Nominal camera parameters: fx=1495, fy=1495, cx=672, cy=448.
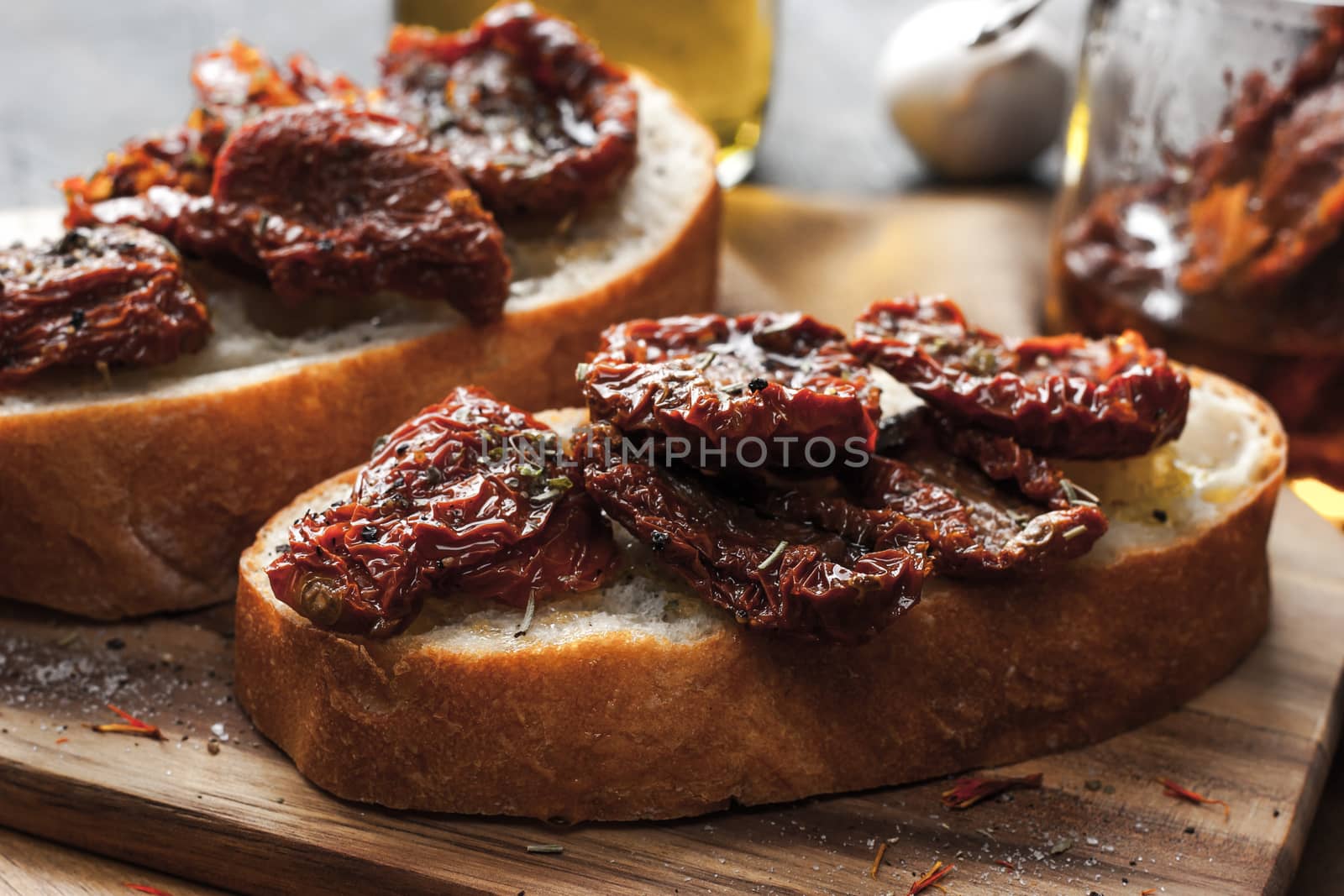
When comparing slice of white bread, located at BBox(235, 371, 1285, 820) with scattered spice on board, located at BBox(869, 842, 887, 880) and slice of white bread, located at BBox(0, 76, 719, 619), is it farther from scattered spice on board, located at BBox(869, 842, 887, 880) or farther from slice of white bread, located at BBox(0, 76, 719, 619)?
slice of white bread, located at BBox(0, 76, 719, 619)

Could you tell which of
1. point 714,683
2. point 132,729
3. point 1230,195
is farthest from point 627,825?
point 1230,195

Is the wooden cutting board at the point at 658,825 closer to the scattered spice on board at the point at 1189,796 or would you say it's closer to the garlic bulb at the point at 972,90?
the scattered spice on board at the point at 1189,796

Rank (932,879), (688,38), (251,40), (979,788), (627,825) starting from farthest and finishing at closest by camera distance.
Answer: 1. (251,40)
2. (688,38)
3. (979,788)
4. (627,825)
5. (932,879)

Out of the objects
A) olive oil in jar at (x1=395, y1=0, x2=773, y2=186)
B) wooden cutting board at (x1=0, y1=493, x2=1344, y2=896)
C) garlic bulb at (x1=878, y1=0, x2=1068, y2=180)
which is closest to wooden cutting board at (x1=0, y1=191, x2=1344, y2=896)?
wooden cutting board at (x1=0, y1=493, x2=1344, y2=896)

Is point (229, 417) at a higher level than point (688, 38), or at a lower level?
lower

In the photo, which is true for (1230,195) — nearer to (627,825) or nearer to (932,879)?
(932,879)

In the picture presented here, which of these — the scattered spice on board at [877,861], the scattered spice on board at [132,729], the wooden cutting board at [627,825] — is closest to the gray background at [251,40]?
the wooden cutting board at [627,825]

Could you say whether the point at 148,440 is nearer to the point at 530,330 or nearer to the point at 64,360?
the point at 64,360
